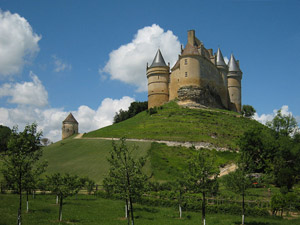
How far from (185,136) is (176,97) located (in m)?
23.5

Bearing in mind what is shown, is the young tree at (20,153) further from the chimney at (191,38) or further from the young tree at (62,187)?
the chimney at (191,38)

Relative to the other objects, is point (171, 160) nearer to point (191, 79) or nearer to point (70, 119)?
point (191, 79)

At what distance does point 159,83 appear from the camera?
7569cm

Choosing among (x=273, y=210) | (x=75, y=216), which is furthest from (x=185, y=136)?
(x=75, y=216)

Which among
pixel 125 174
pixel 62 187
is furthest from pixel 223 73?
pixel 125 174

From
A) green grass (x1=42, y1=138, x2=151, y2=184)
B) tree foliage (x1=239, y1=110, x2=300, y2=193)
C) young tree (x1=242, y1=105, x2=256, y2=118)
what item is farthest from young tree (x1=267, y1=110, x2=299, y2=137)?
young tree (x1=242, y1=105, x2=256, y2=118)

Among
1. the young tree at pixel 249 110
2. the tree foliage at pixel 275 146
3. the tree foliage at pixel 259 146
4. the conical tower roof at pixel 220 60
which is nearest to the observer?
the tree foliage at pixel 275 146

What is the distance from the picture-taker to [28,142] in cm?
1645

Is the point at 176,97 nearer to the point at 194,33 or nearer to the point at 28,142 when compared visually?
the point at 194,33

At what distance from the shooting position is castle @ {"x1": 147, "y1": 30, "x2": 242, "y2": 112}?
71.9m

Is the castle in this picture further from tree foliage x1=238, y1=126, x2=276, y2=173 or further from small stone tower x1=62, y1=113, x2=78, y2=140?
tree foliage x1=238, y1=126, x2=276, y2=173

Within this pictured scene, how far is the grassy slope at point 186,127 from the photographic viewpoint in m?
51.8

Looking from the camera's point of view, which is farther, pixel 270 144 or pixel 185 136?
pixel 185 136

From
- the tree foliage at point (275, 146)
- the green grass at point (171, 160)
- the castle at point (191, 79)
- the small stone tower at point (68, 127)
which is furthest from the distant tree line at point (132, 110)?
the tree foliage at point (275, 146)
